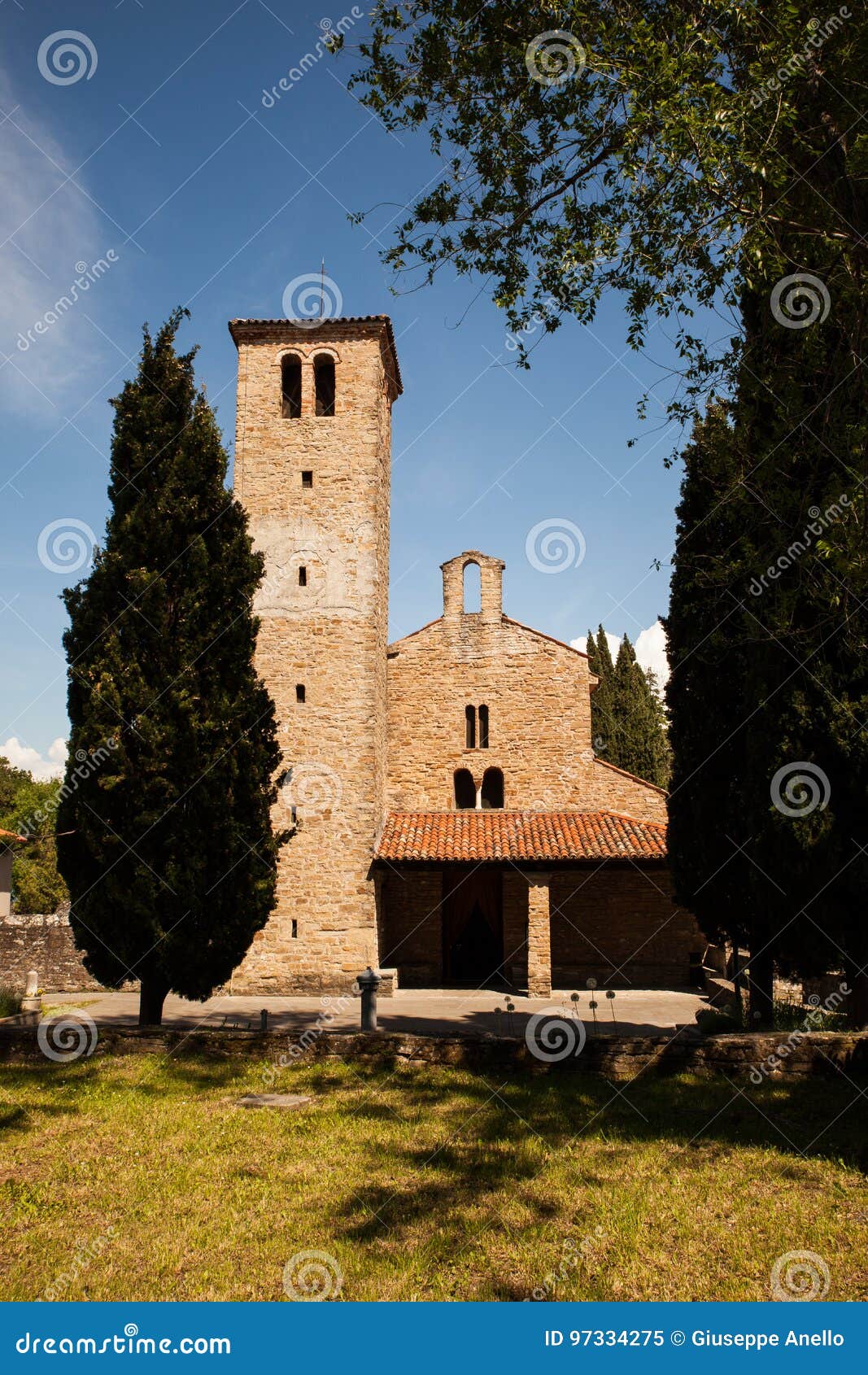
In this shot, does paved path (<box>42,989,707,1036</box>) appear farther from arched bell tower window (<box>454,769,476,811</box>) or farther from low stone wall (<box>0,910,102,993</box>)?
arched bell tower window (<box>454,769,476,811</box>)

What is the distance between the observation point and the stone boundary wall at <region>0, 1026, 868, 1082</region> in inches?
302

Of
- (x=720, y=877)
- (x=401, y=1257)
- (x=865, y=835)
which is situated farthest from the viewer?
(x=720, y=877)

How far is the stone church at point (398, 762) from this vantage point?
17.7 metres

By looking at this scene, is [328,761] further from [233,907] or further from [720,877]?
[720,877]

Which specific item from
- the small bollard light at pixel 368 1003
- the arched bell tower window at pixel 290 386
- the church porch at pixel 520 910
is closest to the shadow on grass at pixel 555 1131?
the small bollard light at pixel 368 1003

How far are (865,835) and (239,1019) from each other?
Result: 35.0ft

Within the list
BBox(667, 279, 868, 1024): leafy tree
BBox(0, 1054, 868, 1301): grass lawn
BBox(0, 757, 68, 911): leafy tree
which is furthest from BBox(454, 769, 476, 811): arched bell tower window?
BBox(0, 757, 68, 911): leafy tree

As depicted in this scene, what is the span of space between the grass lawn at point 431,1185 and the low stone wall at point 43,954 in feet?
37.9

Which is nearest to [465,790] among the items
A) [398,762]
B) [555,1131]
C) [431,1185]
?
[398,762]

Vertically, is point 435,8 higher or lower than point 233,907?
higher

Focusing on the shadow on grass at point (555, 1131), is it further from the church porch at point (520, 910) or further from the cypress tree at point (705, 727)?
the church porch at point (520, 910)

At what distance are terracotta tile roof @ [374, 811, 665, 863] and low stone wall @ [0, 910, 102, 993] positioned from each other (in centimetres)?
755

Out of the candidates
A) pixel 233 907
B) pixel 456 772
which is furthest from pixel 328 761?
pixel 233 907

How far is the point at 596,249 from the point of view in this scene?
21.7 ft
